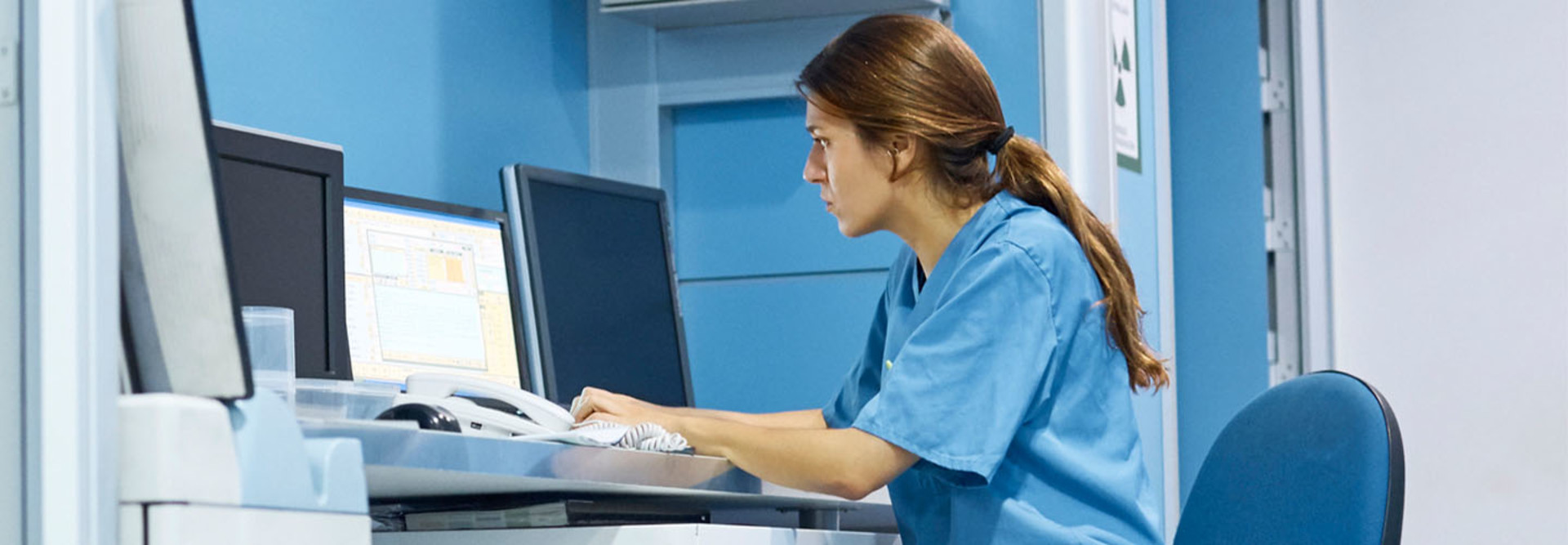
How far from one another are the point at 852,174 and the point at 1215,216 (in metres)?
2.03

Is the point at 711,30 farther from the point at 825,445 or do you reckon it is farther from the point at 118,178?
the point at 118,178

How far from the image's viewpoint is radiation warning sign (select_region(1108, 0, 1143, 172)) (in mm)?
2777

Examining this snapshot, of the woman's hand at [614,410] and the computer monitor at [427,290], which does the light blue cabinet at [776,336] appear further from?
the woman's hand at [614,410]

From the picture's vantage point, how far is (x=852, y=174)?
1.70 m

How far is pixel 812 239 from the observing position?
2836 millimetres

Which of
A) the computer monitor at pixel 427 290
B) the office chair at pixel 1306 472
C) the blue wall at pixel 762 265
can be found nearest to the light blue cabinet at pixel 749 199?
the blue wall at pixel 762 265

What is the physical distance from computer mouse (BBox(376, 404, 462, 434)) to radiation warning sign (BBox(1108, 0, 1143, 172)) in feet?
5.35

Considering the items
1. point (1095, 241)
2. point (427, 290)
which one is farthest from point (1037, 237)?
point (427, 290)

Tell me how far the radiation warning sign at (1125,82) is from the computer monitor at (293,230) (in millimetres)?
1323

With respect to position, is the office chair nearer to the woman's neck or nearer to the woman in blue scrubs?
the woman in blue scrubs

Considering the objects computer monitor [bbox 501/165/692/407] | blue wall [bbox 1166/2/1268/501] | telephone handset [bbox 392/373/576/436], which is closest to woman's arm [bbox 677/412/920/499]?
telephone handset [bbox 392/373/576/436]

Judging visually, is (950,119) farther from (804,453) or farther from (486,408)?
(486,408)

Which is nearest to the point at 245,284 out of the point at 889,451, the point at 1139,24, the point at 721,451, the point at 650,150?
the point at 721,451

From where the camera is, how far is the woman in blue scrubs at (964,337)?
1.52m
